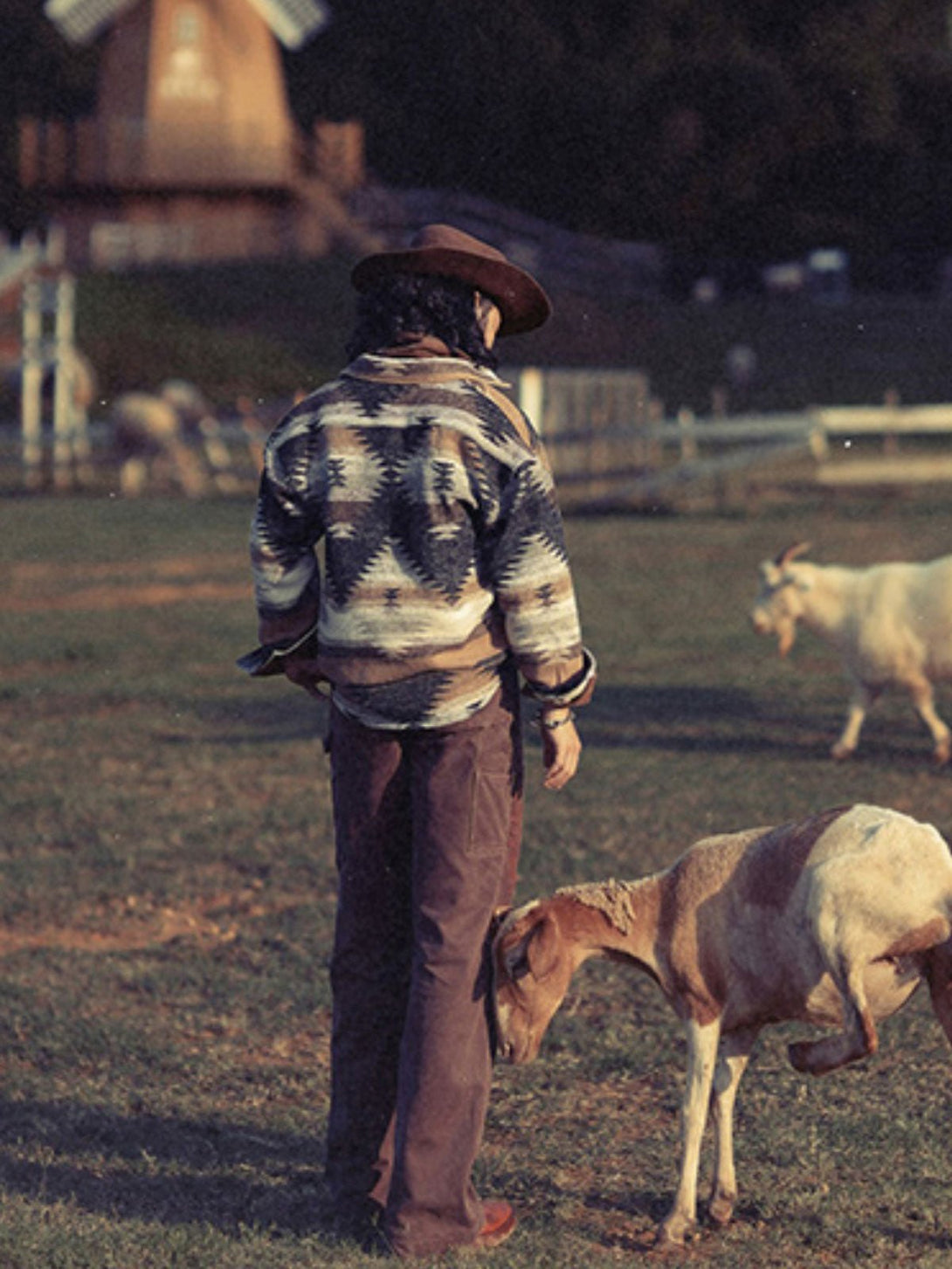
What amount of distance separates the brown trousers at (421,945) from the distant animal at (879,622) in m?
6.83

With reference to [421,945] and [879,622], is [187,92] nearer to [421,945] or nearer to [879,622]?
[879,622]

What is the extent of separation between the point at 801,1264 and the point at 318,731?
846cm

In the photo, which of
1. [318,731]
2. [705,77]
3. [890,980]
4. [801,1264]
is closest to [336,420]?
[890,980]

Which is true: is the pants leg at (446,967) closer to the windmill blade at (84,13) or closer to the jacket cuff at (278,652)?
the jacket cuff at (278,652)

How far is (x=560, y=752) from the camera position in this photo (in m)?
5.22

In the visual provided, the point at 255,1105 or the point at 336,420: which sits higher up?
the point at 336,420

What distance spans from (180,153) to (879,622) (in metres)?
50.1

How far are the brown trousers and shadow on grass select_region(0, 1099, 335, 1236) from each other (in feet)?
1.32

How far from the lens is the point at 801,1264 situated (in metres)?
5.27

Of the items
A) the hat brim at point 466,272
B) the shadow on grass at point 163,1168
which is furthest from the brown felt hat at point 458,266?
the shadow on grass at point 163,1168

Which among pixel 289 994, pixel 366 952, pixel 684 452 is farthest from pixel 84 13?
pixel 366 952

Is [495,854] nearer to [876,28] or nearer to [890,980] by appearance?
[890,980]

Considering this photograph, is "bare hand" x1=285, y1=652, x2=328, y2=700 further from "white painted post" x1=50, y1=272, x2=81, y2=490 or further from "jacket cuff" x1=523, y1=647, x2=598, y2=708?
"white painted post" x1=50, y1=272, x2=81, y2=490

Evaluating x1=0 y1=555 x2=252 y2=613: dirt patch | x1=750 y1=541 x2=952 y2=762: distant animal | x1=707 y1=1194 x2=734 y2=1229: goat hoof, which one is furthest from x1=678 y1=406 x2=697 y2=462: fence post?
x1=707 y1=1194 x2=734 y2=1229: goat hoof
